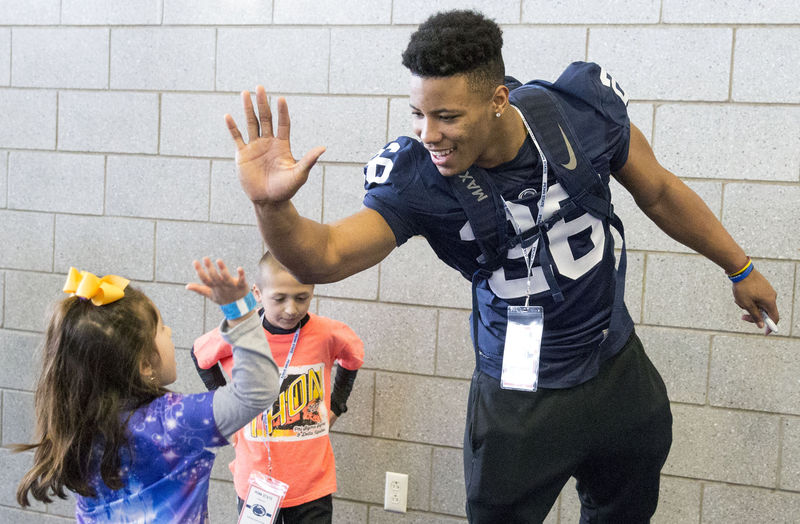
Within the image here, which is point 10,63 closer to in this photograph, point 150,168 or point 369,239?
point 150,168

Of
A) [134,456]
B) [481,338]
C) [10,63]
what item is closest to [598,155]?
[481,338]

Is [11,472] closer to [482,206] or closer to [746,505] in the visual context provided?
[482,206]

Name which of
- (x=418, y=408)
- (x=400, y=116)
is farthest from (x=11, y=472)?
(x=400, y=116)

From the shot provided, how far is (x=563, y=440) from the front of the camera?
178 cm

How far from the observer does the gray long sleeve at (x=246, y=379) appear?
1.50 meters

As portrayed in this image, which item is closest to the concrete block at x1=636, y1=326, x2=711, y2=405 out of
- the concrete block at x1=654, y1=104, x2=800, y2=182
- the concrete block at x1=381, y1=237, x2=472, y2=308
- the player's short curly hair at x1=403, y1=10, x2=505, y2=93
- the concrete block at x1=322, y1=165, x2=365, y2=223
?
the concrete block at x1=654, y1=104, x2=800, y2=182

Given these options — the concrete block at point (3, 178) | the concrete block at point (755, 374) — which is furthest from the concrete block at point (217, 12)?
the concrete block at point (755, 374)

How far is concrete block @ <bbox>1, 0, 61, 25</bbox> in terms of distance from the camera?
3.03m

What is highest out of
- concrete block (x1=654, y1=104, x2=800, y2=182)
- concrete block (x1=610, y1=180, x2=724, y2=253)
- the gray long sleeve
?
concrete block (x1=654, y1=104, x2=800, y2=182)

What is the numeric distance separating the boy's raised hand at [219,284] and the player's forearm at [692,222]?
1034 mm

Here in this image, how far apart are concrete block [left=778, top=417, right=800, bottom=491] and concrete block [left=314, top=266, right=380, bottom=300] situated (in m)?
1.37

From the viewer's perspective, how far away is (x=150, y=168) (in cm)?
297

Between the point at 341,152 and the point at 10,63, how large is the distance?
4.52ft

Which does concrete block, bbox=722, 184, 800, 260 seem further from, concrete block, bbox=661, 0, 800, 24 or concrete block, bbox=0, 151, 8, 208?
concrete block, bbox=0, 151, 8, 208
